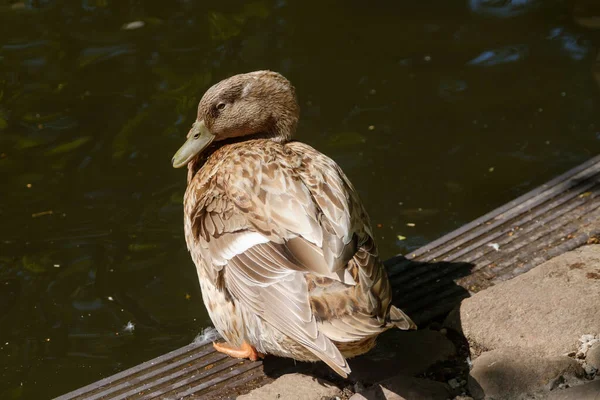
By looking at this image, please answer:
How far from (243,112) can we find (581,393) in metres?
2.09

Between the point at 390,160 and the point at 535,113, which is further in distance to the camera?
the point at 535,113

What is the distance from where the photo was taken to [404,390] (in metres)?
3.54

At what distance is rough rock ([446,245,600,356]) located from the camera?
3.68 m

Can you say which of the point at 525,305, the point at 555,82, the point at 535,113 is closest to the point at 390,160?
the point at 535,113

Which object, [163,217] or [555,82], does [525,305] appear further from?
[555,82]

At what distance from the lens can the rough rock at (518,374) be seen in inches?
135

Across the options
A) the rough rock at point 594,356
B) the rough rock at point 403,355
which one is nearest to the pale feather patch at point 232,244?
the rough rock at point 403,355

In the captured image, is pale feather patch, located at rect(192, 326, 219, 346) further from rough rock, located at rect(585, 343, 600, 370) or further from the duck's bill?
rough rock, located at rect(585, 343, 600, 370)

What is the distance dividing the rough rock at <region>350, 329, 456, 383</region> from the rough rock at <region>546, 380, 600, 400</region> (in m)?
0.66

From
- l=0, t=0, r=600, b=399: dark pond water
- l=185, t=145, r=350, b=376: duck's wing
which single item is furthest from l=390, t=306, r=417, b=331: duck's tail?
l=0, t=0, r=600, b=399: dark pond water

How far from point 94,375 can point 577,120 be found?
3914mm

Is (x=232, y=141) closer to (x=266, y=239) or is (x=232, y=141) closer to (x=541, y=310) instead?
(x=266, y=239)

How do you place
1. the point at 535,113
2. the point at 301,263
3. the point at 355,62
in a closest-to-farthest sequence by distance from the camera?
the point at 301,263
the point at 535,113
the point at 355,62

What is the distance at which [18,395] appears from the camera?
446 cm
